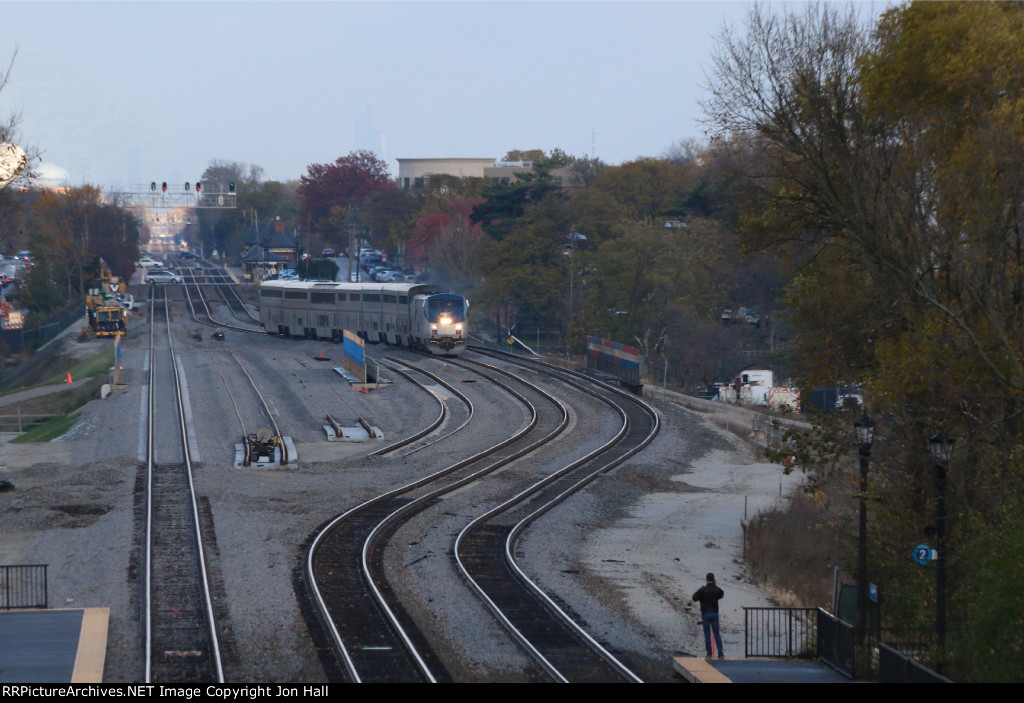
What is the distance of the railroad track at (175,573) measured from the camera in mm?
14008

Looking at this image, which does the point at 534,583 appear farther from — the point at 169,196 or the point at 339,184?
the point at 339,184

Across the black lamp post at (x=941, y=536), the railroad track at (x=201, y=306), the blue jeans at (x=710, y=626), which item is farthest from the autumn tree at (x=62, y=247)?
the black lamp post at (x=941, y=536)

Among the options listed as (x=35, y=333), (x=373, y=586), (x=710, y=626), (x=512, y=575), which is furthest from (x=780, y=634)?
(x=35, y=333)

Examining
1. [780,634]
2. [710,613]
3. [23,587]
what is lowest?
[780,634]

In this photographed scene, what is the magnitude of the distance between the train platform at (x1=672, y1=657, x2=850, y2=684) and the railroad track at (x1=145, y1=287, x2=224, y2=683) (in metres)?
6.19

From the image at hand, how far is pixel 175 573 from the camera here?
18.6 metres

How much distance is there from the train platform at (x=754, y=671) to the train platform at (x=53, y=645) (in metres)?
7.64

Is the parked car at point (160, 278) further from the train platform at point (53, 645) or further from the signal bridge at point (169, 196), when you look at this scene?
the train platform at point (53, 645)

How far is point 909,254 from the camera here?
16109mm

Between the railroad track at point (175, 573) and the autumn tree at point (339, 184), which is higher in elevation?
the autumn tree at point (339, 184)

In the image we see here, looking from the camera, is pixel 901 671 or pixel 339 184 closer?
pixel 901 671

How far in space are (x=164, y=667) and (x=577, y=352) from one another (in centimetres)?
4751

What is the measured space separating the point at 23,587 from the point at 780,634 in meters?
12.9

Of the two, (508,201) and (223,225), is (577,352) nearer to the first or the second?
(508,201)
